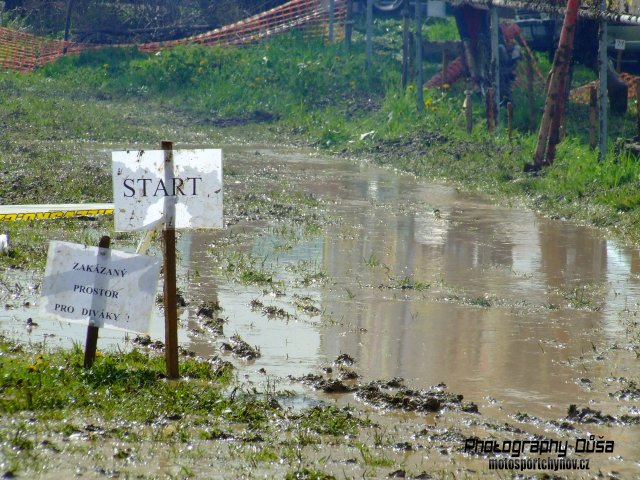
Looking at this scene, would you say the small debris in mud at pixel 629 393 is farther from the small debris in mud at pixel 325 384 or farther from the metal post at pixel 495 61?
the metal post at pixel 495 61

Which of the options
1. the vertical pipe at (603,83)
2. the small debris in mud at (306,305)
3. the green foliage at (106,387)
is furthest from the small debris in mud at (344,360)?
the vertical pipe at (603,83)

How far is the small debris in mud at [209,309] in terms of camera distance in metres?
10.1

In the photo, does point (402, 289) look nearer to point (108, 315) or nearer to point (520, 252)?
point (520, 252)

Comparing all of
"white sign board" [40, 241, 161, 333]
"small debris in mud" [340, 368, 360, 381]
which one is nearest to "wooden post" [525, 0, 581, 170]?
"small debris in mud" [340, 368, 360, 381]

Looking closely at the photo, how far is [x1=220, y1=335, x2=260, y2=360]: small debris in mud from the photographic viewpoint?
29.2ft

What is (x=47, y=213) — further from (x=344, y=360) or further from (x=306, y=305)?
(x=344, y=360)

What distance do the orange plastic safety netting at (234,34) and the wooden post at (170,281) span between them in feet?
90.7

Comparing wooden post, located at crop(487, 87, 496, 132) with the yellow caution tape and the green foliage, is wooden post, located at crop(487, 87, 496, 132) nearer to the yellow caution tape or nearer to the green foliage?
the yellow caution tape

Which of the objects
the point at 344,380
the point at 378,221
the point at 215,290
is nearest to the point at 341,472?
the point at 344,380

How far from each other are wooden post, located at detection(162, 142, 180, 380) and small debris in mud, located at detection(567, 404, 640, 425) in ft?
8.48

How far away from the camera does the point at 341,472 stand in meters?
6.29

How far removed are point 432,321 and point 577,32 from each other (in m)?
14.7

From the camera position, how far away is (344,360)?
884 centimetres

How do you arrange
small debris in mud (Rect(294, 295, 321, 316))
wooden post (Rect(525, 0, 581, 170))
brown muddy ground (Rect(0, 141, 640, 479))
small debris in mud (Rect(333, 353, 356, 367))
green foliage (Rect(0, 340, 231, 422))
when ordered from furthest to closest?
wooden post (Rect(525, 0, 581, 170))
small debris in mud (Rect(294, 295, 321, 316))
small debris in mud (Rect(333, 353, 356, 367))
green foliage (Rect(0, 340, 231, 422))
brown muddy ground (Rect(0, 141, 640, 479))
